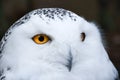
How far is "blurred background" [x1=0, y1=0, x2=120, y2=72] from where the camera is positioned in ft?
21.5

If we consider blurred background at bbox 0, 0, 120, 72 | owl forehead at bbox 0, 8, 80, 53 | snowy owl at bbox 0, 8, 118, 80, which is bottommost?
snowy owl at bbox 0, 8, 118, 80

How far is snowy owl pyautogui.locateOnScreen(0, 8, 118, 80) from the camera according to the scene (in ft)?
11.5

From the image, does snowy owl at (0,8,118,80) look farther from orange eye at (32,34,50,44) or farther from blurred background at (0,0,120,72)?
blurred background at (0,0,120,72)

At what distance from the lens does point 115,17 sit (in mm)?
7082

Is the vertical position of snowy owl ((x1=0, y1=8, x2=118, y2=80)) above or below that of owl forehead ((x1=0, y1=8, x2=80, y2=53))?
below

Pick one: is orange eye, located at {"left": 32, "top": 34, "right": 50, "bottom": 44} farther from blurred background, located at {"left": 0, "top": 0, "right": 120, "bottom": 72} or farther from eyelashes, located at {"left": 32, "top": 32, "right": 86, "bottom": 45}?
blurred background, located at {"left": 0, "top": 0, "right": 120, "bottom": 72}

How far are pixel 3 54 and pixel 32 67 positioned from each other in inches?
8.4

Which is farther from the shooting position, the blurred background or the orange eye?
the blurred background

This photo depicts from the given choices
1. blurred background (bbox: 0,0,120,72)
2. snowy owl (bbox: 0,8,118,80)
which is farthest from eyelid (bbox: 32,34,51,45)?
blurred background (bbox: 0,0,120,72)

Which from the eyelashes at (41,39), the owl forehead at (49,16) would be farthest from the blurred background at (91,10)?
the eyelashes at (41,39)

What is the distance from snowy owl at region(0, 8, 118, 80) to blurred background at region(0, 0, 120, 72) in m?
2.79

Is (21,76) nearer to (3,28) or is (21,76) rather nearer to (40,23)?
(40,23)

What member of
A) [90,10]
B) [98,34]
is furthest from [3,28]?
[98,34]

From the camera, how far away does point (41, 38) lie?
138 inches
